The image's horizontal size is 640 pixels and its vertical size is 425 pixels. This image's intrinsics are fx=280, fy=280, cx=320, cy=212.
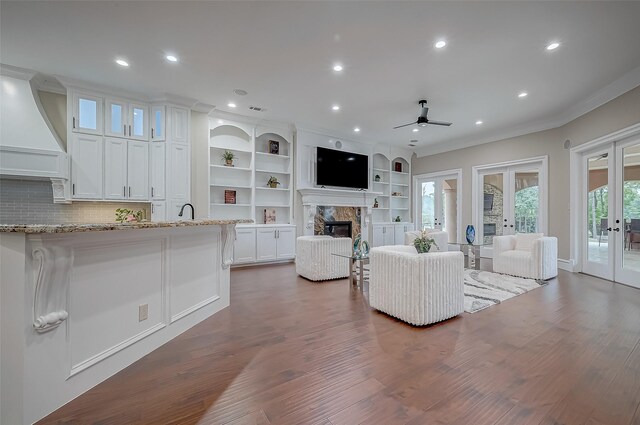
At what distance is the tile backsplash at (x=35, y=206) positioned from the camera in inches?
152

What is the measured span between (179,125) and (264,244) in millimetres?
2639

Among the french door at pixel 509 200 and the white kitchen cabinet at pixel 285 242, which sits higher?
the french door at pixel 509 200

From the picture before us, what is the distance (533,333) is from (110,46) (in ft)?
17.3

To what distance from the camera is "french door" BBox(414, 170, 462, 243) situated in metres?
7.57

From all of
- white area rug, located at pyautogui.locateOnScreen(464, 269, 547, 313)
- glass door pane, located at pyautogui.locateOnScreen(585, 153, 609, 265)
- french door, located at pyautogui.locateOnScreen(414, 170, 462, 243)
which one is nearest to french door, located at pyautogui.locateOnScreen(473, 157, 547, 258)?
french door, located at pyautogui.locateOnScreen(414, 170, 462, 243)

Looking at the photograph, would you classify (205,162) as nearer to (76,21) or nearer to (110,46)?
(110,46)

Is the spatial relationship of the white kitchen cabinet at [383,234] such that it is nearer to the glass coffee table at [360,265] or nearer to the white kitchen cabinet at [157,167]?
the glass coffee table at [360,265]

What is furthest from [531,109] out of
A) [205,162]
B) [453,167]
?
[205,162]

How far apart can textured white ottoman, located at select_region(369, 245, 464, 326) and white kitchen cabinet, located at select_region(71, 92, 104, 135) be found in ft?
14.8

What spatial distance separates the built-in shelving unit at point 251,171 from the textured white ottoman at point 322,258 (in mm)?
1721

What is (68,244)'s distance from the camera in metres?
1.55

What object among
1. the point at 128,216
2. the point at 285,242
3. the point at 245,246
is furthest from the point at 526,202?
the point at 128,216

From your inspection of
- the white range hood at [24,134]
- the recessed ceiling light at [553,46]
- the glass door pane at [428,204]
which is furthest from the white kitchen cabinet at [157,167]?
the glass door pane at [428,204]

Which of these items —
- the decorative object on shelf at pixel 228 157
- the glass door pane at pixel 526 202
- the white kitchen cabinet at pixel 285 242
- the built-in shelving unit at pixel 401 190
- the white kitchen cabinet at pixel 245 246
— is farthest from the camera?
the built-in shelving unit at pixel 401 190
